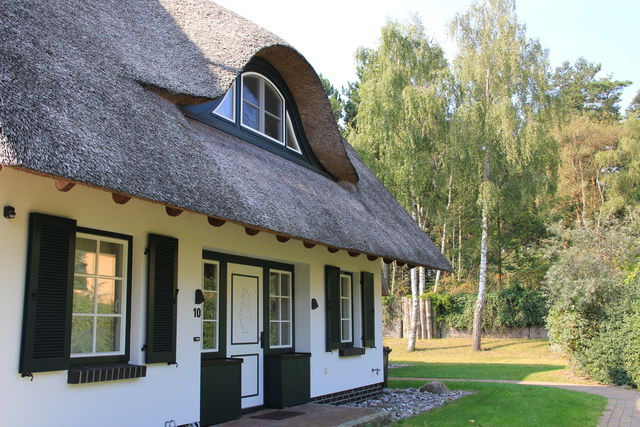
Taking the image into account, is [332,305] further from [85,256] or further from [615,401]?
[615,401]

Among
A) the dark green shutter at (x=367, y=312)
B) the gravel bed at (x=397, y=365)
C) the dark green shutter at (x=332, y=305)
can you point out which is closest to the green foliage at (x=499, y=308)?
the gravel bed at (x=397, y=365)

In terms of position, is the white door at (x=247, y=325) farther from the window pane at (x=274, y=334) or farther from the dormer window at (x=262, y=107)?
the dormer window at (x=262, y=107)

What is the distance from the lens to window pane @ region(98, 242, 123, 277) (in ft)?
18.4

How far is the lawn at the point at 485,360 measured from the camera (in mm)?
14383

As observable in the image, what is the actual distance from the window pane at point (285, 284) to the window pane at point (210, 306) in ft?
5.57

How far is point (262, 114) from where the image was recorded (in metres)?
8.89

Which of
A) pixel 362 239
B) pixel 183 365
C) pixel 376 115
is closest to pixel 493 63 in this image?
pixel 376 115

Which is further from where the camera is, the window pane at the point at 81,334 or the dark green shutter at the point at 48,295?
the window pane at the point at 81,334

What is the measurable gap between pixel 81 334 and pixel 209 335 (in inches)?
84.0

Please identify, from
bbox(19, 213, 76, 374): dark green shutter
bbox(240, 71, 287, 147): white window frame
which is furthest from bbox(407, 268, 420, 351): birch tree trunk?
bbox(19, 213, 76, 374): dark green shutter

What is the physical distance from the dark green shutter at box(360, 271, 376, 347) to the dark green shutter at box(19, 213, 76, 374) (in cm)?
663

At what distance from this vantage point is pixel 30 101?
13.4 ft

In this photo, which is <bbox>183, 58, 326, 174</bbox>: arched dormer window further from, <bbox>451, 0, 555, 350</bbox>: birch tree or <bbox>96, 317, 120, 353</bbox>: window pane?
<bbox>451, 0, 555, 350</bbox>: birch tree

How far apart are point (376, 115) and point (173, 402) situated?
15.5 metres
